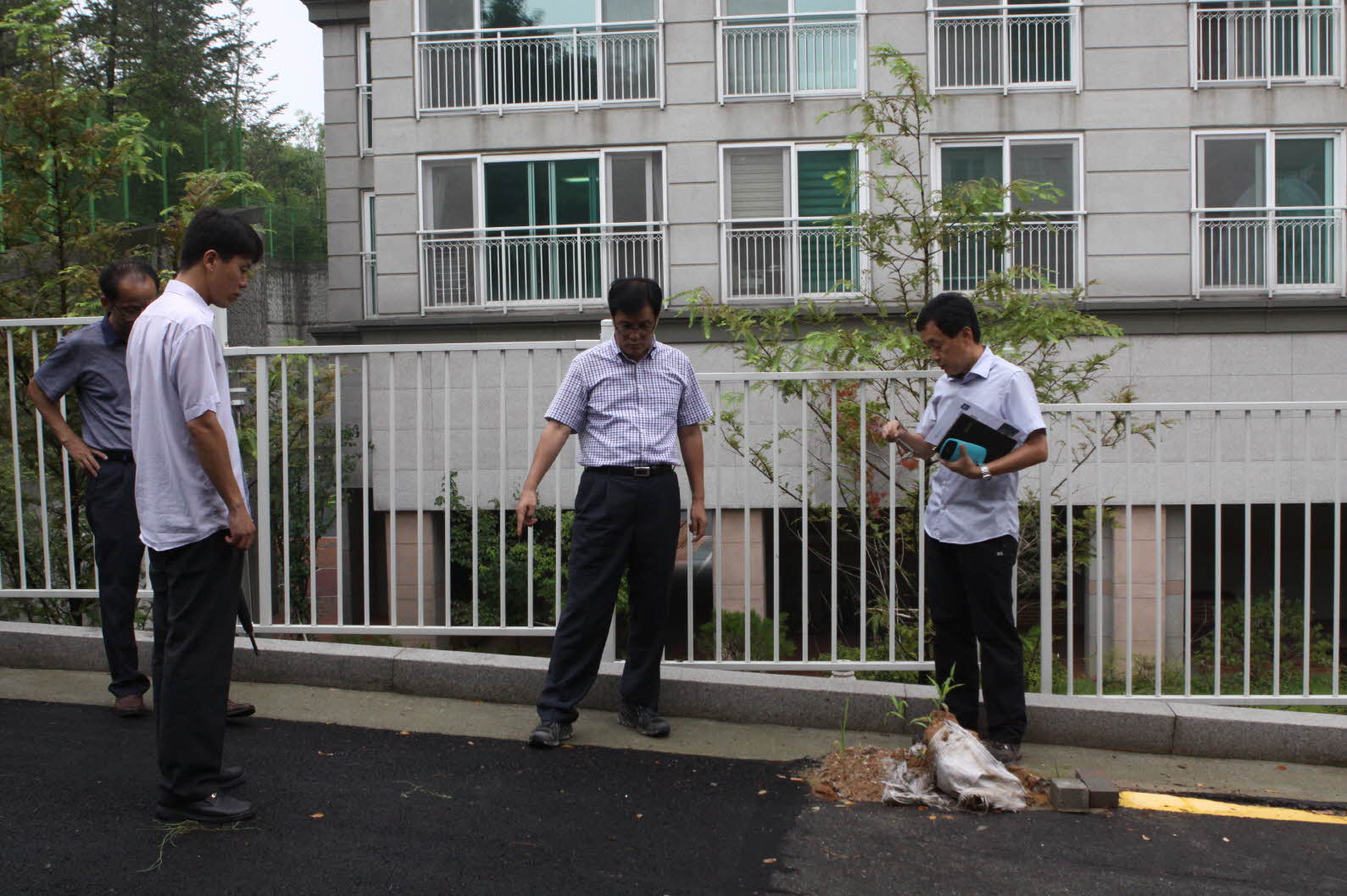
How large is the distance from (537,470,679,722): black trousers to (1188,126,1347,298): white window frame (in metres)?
13.7

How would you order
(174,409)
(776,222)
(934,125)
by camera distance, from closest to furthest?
(174,409) < (934,125) < (776,222)

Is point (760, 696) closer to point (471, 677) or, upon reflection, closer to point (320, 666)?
point (471, 677)

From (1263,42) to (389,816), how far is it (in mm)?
16710

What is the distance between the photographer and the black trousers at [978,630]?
13.7 ft

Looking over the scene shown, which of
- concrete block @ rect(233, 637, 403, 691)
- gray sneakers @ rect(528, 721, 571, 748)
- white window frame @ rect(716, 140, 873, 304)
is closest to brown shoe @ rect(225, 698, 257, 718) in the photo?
concrete block @ rect(233, 637, 403, 691)

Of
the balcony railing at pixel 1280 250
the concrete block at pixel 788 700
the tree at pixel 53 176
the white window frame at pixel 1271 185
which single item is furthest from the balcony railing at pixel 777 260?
the concrete block at pixel 788 700

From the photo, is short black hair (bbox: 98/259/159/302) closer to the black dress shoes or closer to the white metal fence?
the white metal fence

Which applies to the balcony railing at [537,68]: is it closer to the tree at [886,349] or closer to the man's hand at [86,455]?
the tree at [886,349]

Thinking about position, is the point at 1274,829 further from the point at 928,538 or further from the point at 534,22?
the point at 534,22

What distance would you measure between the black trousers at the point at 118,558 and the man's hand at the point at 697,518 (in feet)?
6.82

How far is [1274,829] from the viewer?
3678 mm

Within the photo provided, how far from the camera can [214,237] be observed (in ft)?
11.3

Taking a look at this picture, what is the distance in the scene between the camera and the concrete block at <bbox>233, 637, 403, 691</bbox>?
491 centimetres

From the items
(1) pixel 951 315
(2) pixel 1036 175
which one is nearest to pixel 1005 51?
(2) pixel 1036 175
